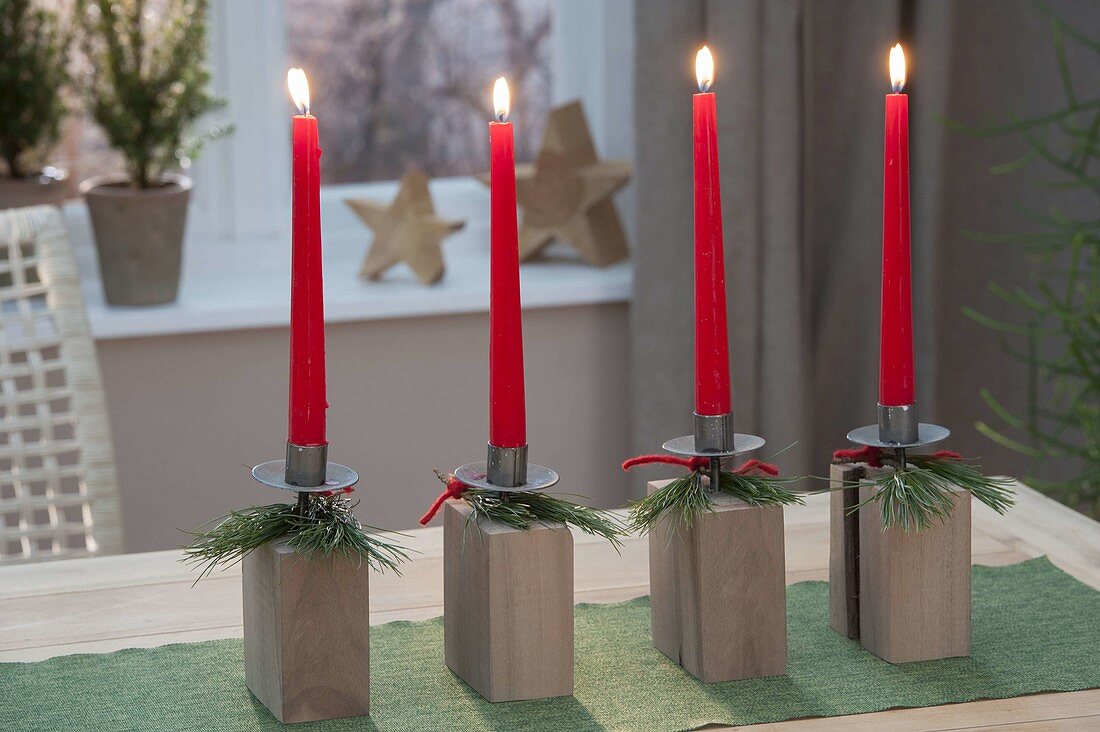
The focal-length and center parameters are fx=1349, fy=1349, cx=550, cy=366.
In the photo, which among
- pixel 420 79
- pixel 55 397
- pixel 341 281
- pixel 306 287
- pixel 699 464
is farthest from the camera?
pixel 420 79

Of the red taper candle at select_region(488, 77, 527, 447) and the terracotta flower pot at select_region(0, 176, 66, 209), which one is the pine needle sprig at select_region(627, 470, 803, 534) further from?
the terracotta flower pot at select_region(0, 176, 66, 209)

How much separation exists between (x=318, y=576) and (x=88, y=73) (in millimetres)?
1561

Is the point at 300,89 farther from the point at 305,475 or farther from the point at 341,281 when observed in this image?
the point at 341,281

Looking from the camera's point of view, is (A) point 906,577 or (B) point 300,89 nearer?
(B) point 300,89

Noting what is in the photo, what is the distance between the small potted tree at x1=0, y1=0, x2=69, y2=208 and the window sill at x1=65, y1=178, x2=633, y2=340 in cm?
20

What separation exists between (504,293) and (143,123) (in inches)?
53.3

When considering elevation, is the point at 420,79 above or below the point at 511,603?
above

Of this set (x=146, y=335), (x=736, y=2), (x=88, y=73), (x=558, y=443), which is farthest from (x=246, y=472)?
(x=736, y=2)

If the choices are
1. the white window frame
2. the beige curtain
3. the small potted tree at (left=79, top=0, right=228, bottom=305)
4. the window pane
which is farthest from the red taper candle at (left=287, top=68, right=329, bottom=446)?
the window pane

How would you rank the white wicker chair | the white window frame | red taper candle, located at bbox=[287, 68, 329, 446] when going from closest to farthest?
red taper candle, located at bbox=[287, 68, 329, 446], the white wicker chair, the white window frame

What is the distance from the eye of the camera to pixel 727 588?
2.59 feet

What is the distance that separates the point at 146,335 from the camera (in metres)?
1.98

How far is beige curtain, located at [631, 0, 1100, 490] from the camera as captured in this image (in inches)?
80.1

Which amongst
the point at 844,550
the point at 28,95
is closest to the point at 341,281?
the point at 28,95
